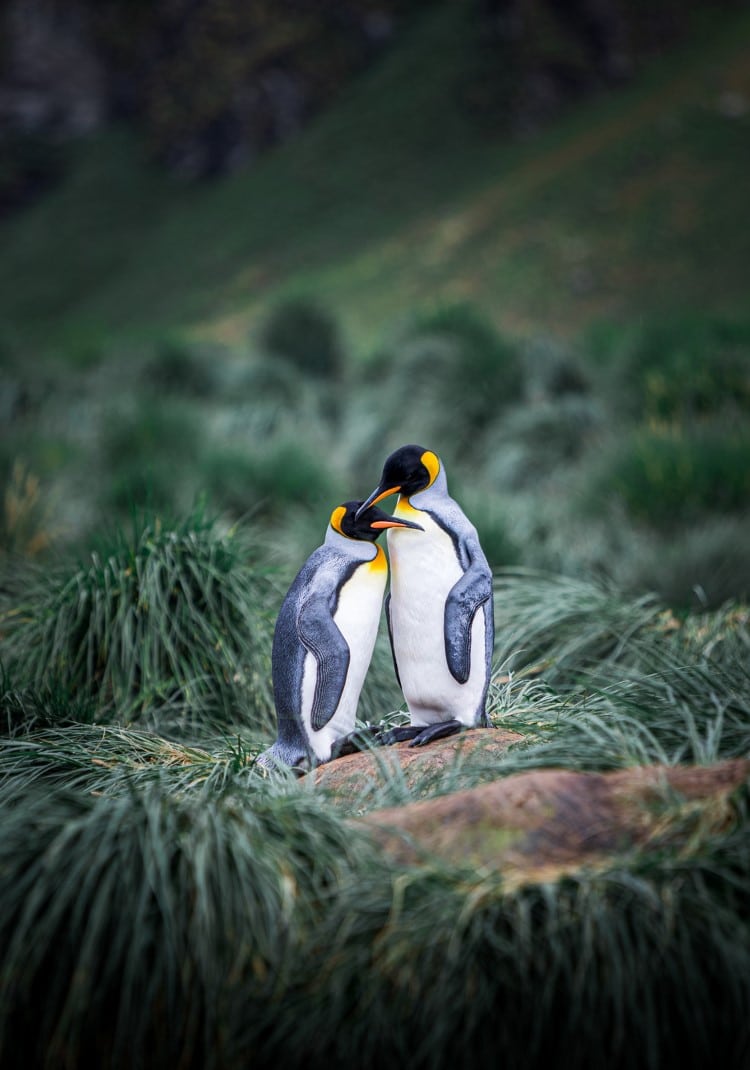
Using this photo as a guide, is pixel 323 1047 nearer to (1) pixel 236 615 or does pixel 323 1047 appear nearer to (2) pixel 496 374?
(1) pixel 236 615

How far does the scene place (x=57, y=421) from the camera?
11.7 m

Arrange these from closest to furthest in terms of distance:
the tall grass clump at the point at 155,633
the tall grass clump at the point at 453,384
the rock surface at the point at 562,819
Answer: the rock surface at the point at 562,819 < the tall grass clump at the point at 155,633 < the tall grass clump at the point at 453,384

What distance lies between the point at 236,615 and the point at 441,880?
7.71 ft

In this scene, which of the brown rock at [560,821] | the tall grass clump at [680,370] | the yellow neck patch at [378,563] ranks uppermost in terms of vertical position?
the tall grass clump at [680,370]

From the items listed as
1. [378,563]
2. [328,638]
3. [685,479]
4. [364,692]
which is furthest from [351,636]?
[685,479]

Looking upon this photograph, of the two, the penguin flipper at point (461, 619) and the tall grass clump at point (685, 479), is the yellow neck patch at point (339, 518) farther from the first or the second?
the tall grass clump at point (685, 479)

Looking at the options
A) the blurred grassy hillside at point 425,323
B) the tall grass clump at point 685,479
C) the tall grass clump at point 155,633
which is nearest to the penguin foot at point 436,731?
the tall grass clump at point 155,633

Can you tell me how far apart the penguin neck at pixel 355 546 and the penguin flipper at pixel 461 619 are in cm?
30

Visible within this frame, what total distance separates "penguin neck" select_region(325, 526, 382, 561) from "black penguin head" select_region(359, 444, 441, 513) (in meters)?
0.12

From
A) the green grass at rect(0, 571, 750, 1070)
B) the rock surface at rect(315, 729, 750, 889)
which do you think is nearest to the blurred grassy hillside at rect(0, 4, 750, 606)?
the rock surface at rect(315, 729, 750, 889)

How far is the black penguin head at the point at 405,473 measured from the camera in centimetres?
338

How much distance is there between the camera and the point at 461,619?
3270mm

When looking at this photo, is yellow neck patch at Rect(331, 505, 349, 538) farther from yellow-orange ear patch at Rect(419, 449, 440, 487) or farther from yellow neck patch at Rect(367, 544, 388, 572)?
yellow-orange ear patch at Rect(419, 449, 440, 487)

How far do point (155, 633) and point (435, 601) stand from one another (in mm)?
1606
